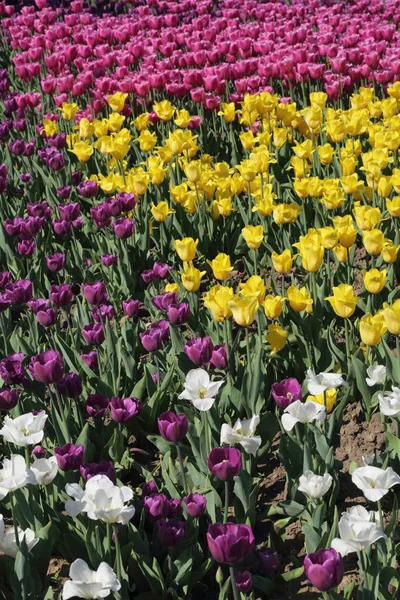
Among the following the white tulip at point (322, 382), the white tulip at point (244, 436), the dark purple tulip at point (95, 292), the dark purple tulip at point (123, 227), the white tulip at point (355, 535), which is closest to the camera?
the white tulip at point (355, 535)

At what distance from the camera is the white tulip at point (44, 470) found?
2.54 m

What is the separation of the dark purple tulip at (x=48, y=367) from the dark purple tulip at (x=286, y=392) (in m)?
0.72

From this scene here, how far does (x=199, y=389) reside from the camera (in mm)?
2742

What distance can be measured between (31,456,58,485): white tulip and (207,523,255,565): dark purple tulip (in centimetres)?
63

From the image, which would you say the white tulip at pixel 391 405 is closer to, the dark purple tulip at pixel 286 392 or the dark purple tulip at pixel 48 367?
the dark purple tulip at pixel 286 392

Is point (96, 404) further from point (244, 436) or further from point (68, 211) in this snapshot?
point (68, 211)

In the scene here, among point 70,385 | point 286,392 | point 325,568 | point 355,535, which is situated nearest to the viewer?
point 325,568

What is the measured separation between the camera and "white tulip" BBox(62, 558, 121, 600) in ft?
7.13

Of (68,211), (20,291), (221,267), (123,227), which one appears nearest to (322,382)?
(221,267)

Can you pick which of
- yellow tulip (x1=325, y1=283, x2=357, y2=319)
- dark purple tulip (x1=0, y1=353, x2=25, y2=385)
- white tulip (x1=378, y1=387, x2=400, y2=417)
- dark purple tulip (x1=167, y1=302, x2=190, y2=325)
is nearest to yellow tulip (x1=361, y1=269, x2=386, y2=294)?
yellow tulip (x1=325, y1=283, x2=357, y2=319)

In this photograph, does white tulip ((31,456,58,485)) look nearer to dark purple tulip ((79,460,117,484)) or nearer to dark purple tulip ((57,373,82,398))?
dark purple tulip ((79,460,117,484))

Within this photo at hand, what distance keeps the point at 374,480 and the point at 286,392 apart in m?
0.55

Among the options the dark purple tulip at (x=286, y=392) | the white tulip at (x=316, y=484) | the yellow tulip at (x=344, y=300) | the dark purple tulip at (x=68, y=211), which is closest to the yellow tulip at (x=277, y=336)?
the yellow tulip at (x=344, y=300)

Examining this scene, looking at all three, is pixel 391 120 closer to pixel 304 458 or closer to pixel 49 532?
pixel 304 458
